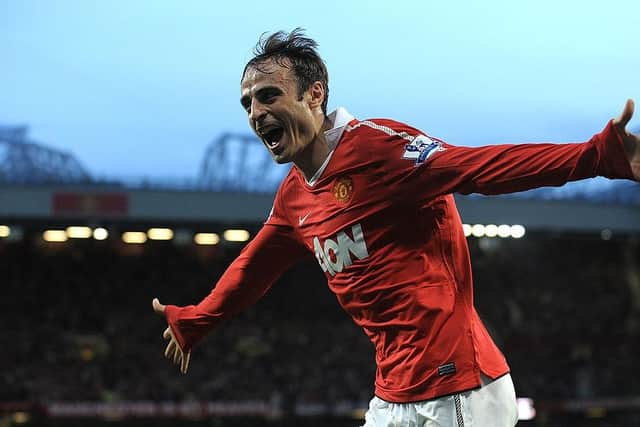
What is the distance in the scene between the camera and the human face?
11.0 ft

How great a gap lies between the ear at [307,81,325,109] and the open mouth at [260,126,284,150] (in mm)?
175

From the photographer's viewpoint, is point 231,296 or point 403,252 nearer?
point 403,252

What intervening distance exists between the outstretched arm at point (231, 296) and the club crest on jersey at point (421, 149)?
1.00 m

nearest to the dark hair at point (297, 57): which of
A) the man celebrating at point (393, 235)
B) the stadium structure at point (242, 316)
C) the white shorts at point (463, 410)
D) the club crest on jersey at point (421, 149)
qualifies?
the man celebrating at point (393, 235)

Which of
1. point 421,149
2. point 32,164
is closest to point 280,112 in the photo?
point 421,149

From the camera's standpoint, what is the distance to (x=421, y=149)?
10.1ft

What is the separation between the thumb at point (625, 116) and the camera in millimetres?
2484

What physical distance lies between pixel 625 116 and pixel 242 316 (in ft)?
76.8

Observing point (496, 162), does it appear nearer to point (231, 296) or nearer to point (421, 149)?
point (421, 149)

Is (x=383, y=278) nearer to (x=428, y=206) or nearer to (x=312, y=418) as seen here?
(x=428, y=206)

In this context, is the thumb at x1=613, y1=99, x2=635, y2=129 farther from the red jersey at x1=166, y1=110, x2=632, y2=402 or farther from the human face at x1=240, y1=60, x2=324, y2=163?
the human face at x1=240, y1=60, x2=324, y2=163

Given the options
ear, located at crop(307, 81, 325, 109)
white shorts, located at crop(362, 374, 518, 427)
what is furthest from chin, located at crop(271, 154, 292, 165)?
white shorts, located at crop(362, 374, 518, 427)

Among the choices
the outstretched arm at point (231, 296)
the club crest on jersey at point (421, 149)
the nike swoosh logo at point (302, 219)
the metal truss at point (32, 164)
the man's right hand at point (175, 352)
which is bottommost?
the man's right hand at point (175, 352)

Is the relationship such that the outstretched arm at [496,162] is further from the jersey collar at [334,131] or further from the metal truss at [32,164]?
the metal truss at [32,164]
